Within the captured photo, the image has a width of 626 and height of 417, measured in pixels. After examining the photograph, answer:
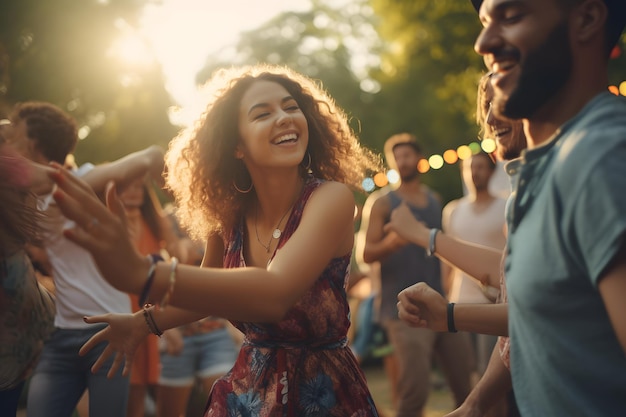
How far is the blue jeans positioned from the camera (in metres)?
4.03

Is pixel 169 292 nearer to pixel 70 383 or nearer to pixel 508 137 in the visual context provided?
pixel 508 137

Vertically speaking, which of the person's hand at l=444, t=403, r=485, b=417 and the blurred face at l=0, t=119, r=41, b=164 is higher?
the blurred face at l=0, t=119, r=41, b=164

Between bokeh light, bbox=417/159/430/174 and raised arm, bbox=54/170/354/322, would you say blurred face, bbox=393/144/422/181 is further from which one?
raised arm, bbox=54/170/354/322

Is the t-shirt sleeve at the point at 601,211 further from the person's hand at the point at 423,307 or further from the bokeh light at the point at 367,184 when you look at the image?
the bokeh light at the point at 367,184

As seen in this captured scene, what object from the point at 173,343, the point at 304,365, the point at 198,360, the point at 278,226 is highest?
the point at 278,226

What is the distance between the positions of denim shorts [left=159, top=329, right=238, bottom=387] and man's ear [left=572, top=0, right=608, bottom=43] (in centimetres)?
468

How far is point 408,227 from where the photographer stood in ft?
12.3

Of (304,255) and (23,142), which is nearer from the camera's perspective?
(304,255)

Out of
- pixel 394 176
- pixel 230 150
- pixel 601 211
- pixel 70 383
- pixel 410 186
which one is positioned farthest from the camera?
pixel 394 176

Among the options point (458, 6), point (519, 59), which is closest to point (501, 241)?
point (519, 59)

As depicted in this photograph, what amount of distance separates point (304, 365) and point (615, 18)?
1.67 m

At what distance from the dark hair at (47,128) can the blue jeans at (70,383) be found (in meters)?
0.95

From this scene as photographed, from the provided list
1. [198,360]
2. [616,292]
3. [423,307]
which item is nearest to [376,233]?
[198,360]

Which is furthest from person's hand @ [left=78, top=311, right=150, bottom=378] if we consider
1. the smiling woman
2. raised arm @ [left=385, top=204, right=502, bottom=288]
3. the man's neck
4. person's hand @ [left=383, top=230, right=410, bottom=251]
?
the man's neck
